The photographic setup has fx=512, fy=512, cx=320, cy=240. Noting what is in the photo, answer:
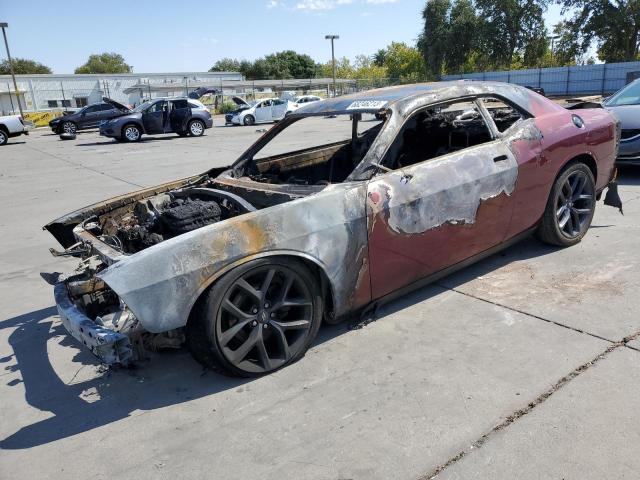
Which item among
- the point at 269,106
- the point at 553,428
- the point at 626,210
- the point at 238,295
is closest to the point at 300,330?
the point at 238,295

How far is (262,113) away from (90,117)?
29.5ft

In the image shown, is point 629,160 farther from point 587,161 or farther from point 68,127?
point 68,127

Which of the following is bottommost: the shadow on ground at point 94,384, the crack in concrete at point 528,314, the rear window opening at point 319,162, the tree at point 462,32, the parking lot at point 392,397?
the shadow on ground at point 94,384

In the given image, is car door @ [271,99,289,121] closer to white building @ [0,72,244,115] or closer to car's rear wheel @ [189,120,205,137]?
car's rear wheel @ [189,120,205,137]

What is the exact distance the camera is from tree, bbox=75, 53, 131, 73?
98.2m

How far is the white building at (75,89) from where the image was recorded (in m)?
49.7

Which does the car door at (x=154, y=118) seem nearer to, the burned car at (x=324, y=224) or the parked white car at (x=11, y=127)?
the parked white car at (x=11, y=127)

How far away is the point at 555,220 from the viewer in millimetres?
4469

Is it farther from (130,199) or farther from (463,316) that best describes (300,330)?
(130,199)

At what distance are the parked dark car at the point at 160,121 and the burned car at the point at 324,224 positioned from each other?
17288mm

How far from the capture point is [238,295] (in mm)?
2889

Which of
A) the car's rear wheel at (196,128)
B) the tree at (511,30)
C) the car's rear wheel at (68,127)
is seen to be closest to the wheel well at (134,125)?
the car's rear wheel at (196,128)

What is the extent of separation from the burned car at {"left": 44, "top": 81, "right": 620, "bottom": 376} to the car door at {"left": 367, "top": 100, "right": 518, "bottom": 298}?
0.03ft

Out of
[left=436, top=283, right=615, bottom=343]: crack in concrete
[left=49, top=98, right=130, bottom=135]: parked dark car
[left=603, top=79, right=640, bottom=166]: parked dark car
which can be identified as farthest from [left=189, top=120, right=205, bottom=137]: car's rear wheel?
[left=436, top=283, right=615, bottom=343]: crack in concrete
